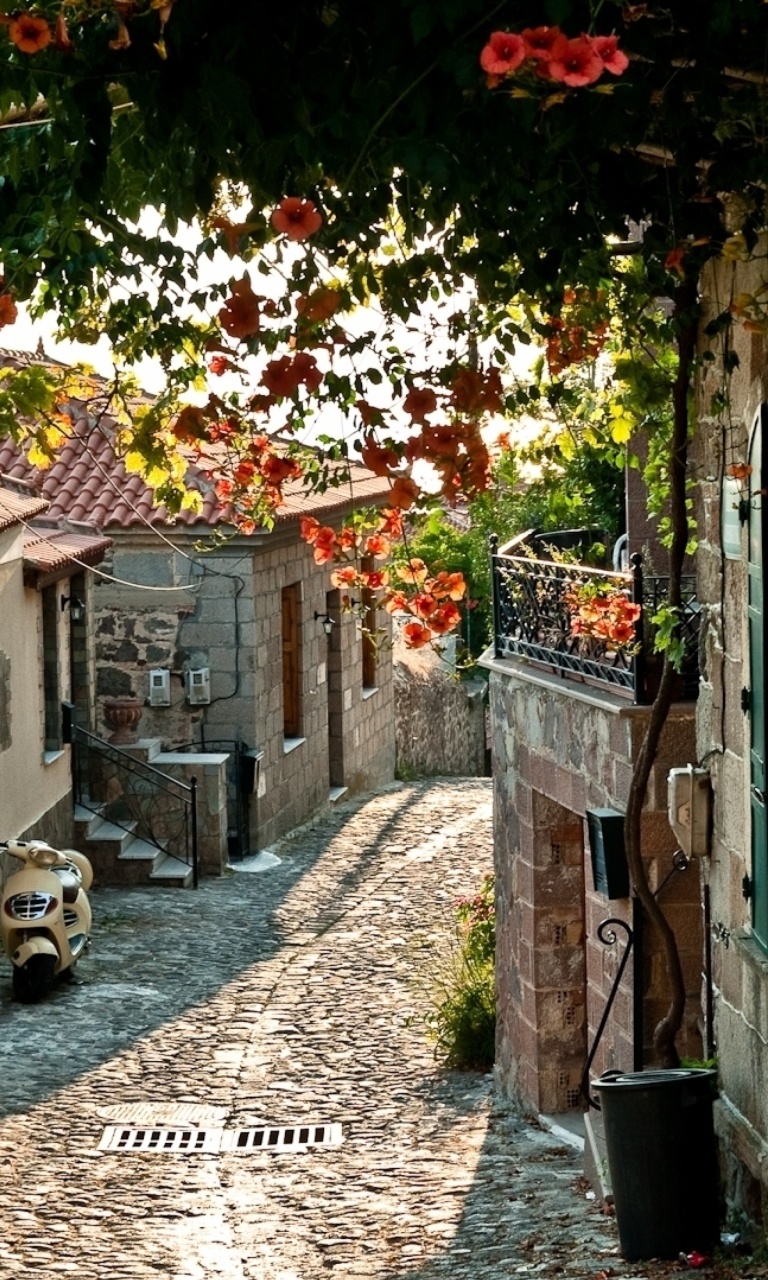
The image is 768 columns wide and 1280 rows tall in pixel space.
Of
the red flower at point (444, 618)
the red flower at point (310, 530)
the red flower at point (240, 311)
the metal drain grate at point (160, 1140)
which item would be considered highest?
the red flower at point (240, 311)

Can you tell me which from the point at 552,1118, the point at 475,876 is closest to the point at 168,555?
the point at 475,876

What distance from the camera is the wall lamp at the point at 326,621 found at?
20.7 m

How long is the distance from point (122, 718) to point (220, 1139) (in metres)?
7.93

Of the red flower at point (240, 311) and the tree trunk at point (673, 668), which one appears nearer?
the red flower at point (240, 311)

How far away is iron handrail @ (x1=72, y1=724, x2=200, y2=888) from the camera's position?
54.6ft

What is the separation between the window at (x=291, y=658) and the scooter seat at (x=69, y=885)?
690 cm

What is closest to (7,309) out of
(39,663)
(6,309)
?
(6,309)

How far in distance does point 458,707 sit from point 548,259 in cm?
2101

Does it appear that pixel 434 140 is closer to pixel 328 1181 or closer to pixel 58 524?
pixel 328 1181

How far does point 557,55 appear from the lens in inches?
128

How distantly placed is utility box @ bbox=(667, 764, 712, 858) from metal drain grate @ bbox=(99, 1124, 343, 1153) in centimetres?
347

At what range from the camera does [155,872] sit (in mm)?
16062

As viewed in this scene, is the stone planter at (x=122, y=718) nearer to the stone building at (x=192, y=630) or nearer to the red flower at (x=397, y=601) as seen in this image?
the stone building at (x=192, y=630)

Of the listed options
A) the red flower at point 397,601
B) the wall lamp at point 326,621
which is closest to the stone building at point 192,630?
the wall lamp at point 326,621
